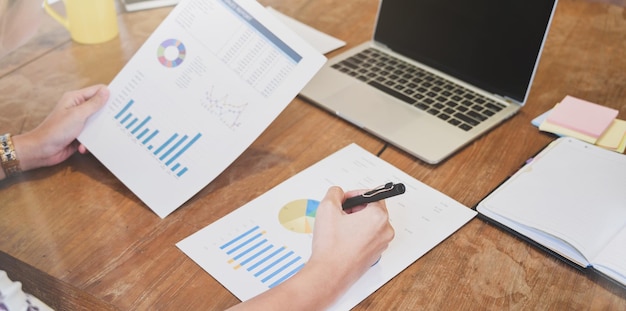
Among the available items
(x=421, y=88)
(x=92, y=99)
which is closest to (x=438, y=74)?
(x=421, y=88)

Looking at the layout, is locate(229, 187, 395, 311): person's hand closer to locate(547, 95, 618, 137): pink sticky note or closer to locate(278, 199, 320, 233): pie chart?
locate(278, 199, 320, 233): pie chart

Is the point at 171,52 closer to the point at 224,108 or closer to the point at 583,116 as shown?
the point at 224,108

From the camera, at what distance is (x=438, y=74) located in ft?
3.83

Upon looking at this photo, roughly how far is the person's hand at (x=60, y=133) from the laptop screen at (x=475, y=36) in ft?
1.95

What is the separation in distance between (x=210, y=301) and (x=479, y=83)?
65 centimetres

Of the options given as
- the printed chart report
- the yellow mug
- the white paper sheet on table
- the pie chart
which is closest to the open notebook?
the pie chart

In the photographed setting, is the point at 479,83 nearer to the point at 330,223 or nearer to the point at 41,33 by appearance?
the point at 330,223

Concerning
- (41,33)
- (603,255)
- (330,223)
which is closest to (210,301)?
(330,223)

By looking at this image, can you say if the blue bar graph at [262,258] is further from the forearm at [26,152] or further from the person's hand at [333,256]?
the forearm at [26,152]

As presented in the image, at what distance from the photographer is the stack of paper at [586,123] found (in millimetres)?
1012

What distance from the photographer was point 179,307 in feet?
2.39

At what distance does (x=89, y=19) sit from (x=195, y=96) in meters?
0.46

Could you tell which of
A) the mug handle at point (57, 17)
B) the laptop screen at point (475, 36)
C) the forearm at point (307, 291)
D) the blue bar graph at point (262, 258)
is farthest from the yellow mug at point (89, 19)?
the forearm at point (307, 291)

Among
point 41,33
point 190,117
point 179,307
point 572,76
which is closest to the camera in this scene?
point 179,307
